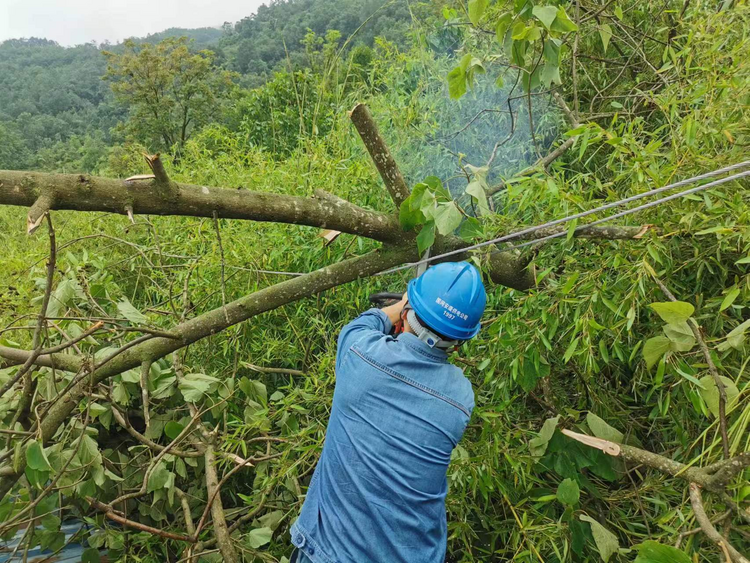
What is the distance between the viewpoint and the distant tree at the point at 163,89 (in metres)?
11.4

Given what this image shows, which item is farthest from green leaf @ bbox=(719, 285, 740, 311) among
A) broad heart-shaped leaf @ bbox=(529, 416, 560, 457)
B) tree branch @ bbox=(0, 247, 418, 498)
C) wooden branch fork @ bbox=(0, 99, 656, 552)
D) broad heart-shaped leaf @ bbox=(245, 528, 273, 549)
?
broad heart-shaped leaf @ bbox=(245, 528, 273, 549)

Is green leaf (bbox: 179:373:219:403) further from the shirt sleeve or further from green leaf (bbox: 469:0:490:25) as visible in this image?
green leaf (bbox: 469:0:490:25)

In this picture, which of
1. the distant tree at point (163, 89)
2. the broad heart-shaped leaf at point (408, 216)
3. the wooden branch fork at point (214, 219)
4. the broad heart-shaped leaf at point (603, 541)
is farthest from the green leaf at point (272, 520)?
the distant tree at point (163, 89)

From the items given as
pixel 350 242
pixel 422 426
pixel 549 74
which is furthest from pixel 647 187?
pixel 350 242

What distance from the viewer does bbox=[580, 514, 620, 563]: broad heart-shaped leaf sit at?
5.39 feet

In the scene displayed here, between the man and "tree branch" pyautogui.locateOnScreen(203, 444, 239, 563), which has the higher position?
the man

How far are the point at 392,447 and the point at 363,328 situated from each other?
1.32ft

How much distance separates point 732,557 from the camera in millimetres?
1279

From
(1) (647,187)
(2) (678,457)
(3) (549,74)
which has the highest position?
(3) (549,74)

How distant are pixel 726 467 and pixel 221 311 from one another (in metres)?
1.74

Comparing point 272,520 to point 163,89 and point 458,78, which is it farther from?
point 163,89

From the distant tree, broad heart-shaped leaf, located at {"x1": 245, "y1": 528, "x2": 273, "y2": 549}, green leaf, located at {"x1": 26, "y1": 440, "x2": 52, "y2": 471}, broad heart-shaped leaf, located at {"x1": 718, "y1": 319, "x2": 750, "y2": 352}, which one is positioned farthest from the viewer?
the distant tree

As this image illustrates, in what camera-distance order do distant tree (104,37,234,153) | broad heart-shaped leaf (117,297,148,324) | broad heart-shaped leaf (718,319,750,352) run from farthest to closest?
distant tree (104,37,234,153)
broad heart-shaped leaf (117,297,148,324)
broad heart-shaped leaf (718,319,750,352)

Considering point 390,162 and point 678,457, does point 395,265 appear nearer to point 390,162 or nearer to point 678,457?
point 390,162
